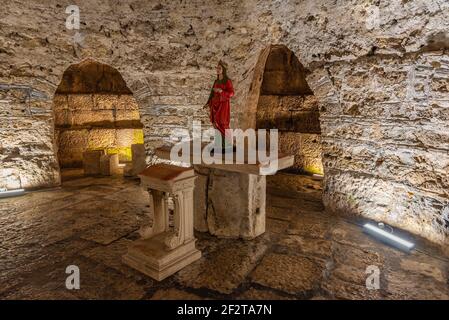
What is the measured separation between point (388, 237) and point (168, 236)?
277 centimetres

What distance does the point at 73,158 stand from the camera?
8289mm

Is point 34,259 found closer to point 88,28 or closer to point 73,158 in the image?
point 88,28

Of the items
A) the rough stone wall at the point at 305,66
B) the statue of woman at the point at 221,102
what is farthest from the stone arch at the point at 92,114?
the statue of woman at the point at 221,102

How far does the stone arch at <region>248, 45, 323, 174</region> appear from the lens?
7.45 meters

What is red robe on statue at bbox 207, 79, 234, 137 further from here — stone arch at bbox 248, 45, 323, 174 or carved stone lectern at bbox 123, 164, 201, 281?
stone arch at bbox 248, 45, 323, 174

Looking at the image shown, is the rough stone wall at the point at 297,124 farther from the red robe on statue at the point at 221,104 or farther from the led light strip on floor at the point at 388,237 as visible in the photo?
the red robe on statue at the point at 221,104

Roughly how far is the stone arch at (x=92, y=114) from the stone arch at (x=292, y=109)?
3670mm

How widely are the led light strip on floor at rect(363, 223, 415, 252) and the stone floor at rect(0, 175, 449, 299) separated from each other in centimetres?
11

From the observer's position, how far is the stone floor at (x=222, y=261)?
287 centimetres

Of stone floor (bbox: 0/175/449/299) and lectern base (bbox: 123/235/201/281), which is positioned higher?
lectern base (bbox: 123/235/201/281)

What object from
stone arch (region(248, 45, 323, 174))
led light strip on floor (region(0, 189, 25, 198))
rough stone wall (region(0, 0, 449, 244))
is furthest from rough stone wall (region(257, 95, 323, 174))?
led light strip on floor (region(0, 189, 25, 198))
